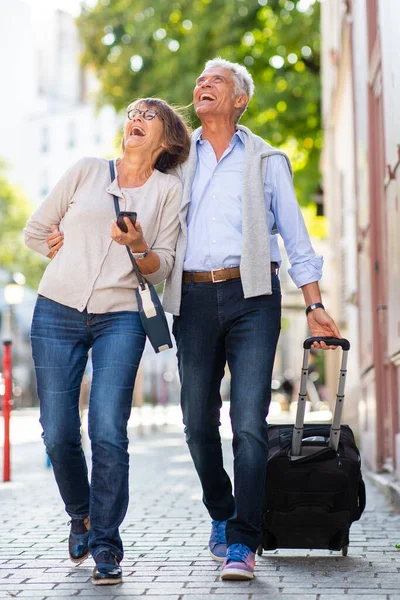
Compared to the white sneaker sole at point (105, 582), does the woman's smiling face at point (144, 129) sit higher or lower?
higher

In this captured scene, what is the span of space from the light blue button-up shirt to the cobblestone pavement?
1.28 metres

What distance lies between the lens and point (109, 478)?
15.4 ft

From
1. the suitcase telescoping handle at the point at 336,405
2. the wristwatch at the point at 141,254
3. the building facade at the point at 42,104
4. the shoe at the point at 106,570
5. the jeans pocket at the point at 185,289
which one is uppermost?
the building facade at the point at 42,104

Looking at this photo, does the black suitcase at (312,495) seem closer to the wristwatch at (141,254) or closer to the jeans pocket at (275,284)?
the jeans pocket at (275,284)

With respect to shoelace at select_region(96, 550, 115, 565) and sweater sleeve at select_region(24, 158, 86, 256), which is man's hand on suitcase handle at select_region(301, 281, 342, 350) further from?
shoelace at select_region(96, 550, 115, 565)

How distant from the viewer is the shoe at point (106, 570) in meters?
4.59

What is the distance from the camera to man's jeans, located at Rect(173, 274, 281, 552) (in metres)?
4.77

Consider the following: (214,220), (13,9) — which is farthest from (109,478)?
(13,9)

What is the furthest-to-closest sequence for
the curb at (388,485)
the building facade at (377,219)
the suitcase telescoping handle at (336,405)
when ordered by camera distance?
the building facade at (377,219), the curb at (388,485), the suitcase telescoping handle at (336,405)

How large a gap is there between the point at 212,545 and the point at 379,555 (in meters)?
0.80

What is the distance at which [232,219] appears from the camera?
16.3ft

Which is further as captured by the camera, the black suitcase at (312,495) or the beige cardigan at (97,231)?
the black suitcase at (312,495)

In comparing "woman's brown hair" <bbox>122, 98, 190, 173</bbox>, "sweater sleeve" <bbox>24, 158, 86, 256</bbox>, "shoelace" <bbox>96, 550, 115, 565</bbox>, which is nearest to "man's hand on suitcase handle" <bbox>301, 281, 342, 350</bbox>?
"woman's brown hair" <bbox>122, 98, 190, 173</bbox>

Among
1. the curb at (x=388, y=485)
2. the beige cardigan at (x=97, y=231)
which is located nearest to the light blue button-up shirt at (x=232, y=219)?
the beige cardigan at (x=97, y=231)
